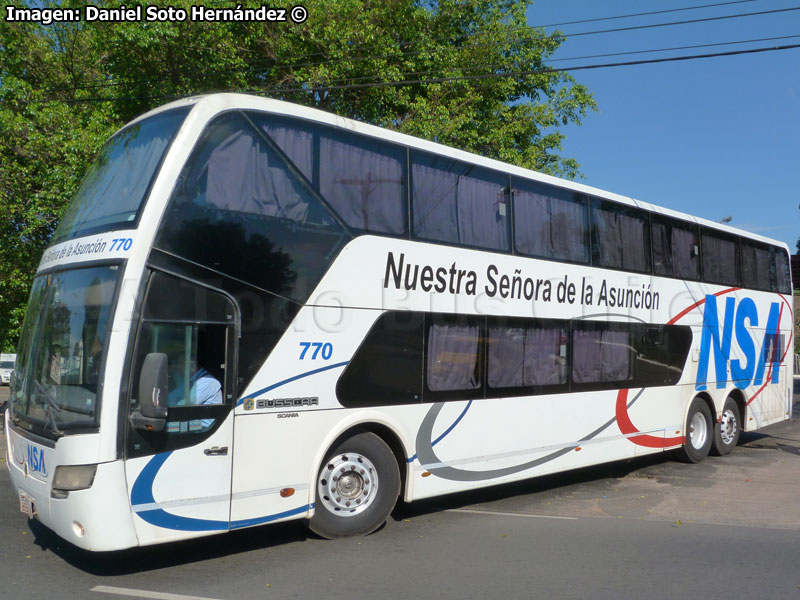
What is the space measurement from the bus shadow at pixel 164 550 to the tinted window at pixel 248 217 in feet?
7.99

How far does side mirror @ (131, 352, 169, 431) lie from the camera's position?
575 cm

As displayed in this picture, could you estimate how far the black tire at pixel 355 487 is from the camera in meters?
7.25

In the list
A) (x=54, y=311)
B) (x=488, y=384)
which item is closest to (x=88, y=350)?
(x=54, y=311)

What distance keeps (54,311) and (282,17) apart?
12.1 m

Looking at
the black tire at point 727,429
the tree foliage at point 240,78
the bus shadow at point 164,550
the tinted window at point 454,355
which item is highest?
the tree foliage at point 240,78

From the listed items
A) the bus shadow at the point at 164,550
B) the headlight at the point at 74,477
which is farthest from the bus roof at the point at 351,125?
the bus shadow at the point at 164,550

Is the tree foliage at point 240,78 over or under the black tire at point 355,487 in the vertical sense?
over

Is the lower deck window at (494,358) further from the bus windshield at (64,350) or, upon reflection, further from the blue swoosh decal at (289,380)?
the bus windshield at (64,350)

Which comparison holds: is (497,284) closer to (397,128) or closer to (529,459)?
(529,459)

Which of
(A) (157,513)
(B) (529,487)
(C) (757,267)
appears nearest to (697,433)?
(C) (757,267)

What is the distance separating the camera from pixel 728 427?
1387 cm

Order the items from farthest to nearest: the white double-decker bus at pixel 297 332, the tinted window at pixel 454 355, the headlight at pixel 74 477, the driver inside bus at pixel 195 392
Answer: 1. the tinted window at pixel 454 355
2. the driver inside bus at pixel 195 392
3. the white double-decker bus at pixel 297 332
4. the headlight at pixel 74 477

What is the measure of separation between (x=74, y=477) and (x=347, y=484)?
2637 mm

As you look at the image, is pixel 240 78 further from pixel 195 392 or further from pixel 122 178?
pixel 195 392
